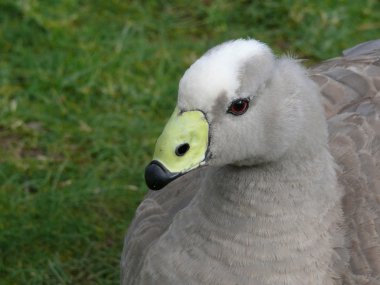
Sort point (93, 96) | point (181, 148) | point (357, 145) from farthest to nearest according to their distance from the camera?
point (93, 96), point (357, 145), point (181, 148)

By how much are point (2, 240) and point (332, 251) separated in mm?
1648

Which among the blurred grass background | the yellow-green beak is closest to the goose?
the yellow-green beak

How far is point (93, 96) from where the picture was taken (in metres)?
4.49

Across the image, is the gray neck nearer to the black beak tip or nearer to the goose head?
the goose head

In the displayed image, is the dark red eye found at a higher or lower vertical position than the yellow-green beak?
higher

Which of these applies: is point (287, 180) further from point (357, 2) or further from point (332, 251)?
point (357, 2)

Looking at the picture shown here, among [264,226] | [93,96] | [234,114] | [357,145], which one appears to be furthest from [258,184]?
[93,96]

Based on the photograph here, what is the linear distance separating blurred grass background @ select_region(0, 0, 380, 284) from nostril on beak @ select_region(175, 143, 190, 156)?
5.13 feet

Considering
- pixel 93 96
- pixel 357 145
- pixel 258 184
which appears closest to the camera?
pixel 258 184

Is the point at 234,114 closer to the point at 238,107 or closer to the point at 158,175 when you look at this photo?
the point at 238,107

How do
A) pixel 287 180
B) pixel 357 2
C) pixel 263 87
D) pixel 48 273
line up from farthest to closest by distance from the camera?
pixel 357 2 → pixel 48 273 → pixel 287 180 → pixel 263 87

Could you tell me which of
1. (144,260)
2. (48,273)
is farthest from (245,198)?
(48,273)

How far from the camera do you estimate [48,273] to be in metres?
3.69

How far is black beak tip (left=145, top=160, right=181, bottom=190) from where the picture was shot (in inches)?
90.4
